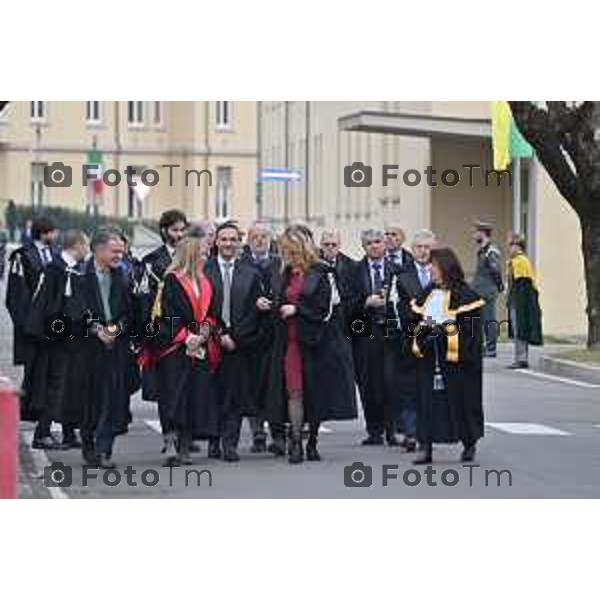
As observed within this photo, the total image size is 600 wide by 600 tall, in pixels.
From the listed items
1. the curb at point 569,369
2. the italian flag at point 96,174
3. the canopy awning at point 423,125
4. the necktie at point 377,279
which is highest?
the canopy awning at point 423,125

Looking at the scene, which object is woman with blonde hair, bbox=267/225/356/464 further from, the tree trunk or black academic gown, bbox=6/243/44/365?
the tree trunk

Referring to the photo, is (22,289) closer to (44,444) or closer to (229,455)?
(44,444)

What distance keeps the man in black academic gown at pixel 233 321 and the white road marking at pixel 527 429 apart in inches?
143

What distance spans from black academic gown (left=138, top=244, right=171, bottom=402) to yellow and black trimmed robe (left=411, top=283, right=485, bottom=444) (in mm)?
2143

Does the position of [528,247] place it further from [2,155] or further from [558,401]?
[2,155]

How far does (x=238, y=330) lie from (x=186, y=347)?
0.57 meters

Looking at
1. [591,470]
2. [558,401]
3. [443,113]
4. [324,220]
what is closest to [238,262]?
[591,470]

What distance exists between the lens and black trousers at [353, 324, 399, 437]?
55.2 feet

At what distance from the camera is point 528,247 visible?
37.7 m

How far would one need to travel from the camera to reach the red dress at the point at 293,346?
15656 millimetres

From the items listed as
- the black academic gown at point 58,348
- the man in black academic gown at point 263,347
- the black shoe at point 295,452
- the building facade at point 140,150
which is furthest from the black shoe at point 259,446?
the building facade at point 140,150

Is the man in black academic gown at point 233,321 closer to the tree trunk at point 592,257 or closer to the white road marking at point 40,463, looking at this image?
the white road marking at point 40,463

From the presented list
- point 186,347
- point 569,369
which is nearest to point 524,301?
point 569,369

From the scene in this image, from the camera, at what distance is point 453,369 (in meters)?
15.4
